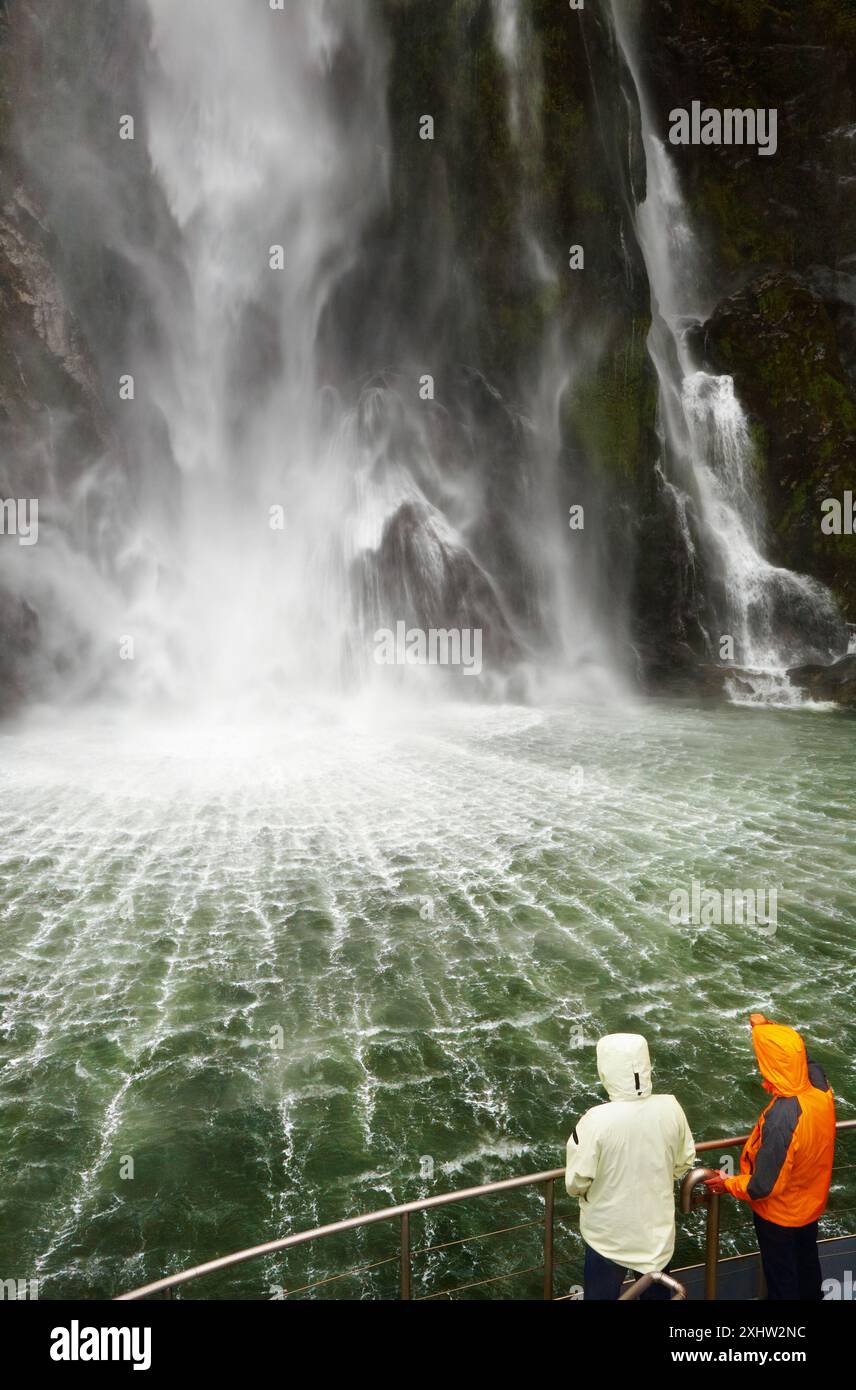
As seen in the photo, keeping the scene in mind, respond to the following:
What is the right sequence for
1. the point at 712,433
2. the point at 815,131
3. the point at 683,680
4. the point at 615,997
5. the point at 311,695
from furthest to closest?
the point at 815,131, the point at 712,433, the point at 683,680, the point at 311,695, the point at 615,997

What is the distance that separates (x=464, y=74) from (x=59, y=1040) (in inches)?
1300

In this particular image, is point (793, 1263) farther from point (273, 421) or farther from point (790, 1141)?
point (273, 421)

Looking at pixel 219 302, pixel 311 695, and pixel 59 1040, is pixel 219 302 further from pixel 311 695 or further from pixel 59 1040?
pixel 59 1040

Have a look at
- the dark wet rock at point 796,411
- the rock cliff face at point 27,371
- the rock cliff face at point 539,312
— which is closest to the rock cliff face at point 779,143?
the dark wet rock at point 796,411

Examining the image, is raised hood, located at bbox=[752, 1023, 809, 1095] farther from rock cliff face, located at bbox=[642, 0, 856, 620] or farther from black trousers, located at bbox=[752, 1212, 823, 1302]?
rock cliff face, located at bbox=[642, 0, 856, 620]

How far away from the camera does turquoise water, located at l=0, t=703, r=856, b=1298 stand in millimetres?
7211

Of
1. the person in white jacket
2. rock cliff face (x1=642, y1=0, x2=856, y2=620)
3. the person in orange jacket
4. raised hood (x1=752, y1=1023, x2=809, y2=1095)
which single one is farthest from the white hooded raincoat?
rock cliff face (x1=642, y1=0, x2=856, y2=620)

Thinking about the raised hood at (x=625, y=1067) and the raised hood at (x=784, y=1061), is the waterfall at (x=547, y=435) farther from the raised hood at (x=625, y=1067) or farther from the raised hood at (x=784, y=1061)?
the raised hood at (x=625, y=1067)

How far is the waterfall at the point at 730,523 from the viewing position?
3135 cm

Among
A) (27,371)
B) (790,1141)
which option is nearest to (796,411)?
(27,371)

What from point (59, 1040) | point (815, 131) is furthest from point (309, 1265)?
point (815, 131)

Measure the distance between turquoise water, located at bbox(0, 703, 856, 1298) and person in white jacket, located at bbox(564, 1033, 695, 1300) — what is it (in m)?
2.36

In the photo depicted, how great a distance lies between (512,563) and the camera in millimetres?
32000

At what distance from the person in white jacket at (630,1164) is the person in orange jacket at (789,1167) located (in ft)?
0.87
